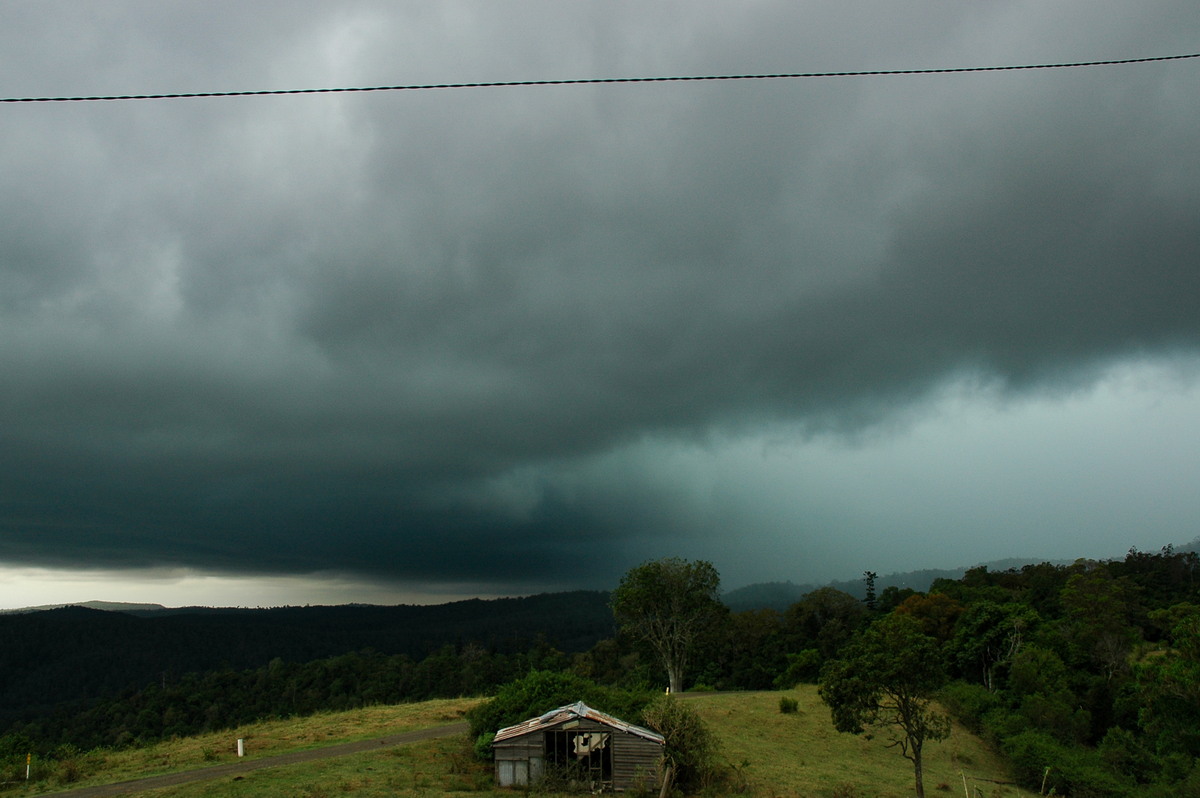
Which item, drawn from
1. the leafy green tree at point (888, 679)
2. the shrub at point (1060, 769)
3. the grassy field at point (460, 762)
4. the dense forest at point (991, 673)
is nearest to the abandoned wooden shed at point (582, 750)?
the grassy field at point (460, 762)

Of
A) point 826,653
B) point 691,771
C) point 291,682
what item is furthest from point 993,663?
point 291,682

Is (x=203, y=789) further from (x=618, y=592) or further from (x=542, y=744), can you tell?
(x=618, y=592)

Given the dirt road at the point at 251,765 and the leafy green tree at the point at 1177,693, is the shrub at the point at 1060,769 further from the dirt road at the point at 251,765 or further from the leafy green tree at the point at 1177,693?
the dirt road at the point at 251,765

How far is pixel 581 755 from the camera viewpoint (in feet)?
117

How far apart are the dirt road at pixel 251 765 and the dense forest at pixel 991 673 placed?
11.1m

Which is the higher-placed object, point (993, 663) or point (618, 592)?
point (618, 592)

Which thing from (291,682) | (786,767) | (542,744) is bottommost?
(291,682)

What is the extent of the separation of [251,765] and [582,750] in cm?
1731

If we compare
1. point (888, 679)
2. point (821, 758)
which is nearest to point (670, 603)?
point (821, 758)

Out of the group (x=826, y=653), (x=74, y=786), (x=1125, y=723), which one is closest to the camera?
(x=74, y=786)

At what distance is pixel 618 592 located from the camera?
75875 millimetres

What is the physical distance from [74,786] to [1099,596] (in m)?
89.2

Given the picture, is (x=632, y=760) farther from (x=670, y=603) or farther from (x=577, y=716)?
(x=670, y=603)

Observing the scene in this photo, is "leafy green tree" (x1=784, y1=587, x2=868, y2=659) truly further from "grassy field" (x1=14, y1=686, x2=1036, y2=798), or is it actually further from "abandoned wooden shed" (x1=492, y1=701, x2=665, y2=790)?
"abandoned wooden shed" (x1=492, y1=701, x2=665, y2=790)
